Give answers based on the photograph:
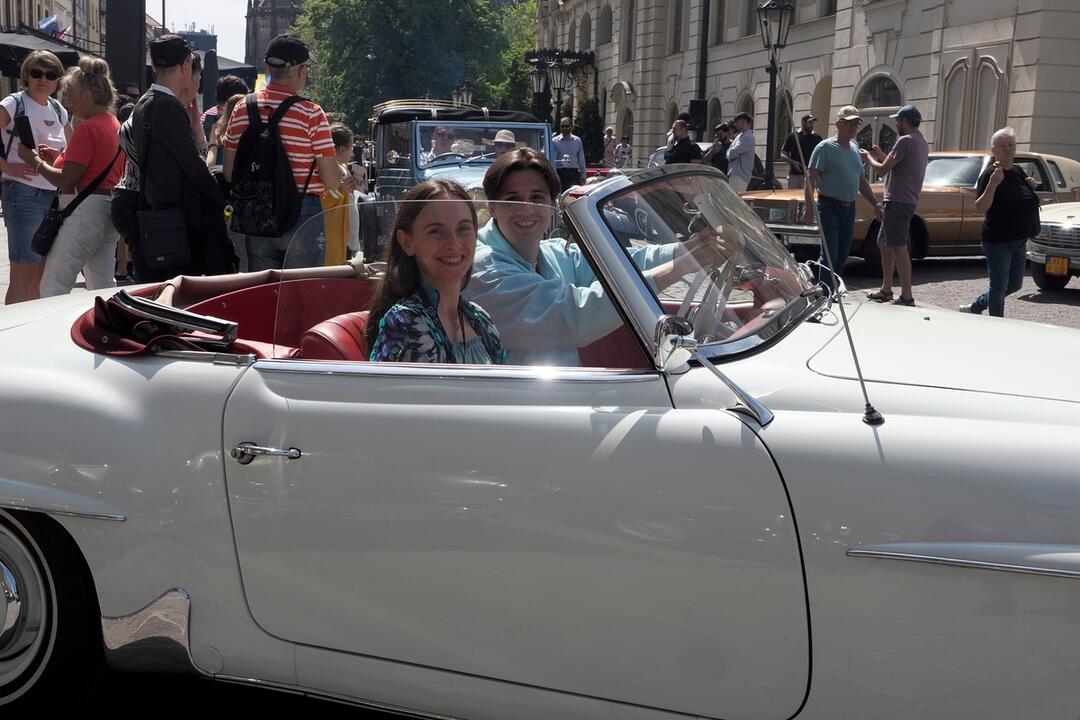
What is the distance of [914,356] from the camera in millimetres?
2588

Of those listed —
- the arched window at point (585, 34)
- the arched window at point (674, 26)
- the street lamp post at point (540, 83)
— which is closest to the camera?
the street lamp post at point (540, 83)

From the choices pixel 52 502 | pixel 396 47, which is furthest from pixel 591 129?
pixel 52 502

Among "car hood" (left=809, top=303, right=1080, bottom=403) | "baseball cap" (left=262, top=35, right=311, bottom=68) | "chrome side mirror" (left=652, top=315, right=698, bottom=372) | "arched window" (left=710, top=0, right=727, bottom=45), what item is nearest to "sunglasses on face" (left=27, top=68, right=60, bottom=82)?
"baseball cap" (left=262, top=35, right=311, bottom=68)

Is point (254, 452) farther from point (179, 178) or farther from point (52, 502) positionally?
point (179, 178)

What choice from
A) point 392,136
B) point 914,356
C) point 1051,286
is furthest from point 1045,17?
point 914,356

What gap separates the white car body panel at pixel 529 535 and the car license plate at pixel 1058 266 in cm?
1021

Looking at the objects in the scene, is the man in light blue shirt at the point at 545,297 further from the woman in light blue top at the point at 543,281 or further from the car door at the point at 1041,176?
the car door at the point at 1041,176

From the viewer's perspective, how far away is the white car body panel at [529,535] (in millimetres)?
2160

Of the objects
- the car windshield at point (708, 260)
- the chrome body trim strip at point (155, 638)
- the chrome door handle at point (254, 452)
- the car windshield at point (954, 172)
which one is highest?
the car windshield at point (954, 172)

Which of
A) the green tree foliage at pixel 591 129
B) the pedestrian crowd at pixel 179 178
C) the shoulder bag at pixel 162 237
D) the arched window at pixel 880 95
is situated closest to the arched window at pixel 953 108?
the arched window at pixel 880 95

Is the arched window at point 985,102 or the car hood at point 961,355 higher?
the arched window at point 985,102

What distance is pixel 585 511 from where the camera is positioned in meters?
2.24

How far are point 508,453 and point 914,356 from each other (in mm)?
1000

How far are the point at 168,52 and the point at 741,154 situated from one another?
11198mm
